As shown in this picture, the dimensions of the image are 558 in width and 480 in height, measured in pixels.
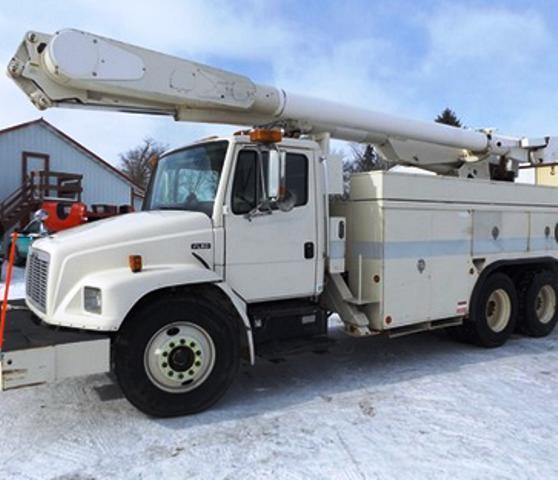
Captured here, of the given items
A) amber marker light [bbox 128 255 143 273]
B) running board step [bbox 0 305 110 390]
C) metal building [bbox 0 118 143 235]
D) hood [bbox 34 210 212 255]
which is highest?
metal building [bbox 0 118 143 235]

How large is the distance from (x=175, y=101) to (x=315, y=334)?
2.81 m

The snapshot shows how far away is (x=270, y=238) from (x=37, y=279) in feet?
7.20

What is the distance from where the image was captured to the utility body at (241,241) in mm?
4535

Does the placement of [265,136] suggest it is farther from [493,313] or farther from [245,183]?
[493,313]

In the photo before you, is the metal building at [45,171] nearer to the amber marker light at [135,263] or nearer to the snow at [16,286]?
the snow at [16,286]

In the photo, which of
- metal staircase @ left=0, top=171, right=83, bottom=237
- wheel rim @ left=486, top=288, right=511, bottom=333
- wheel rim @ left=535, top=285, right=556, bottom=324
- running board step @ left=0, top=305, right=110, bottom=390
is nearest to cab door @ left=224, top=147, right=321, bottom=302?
running board step @ left=0, top=305, right=110, bottom=390

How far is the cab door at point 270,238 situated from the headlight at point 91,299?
1203 millimetres

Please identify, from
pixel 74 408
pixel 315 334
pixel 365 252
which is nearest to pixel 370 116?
pixel 365 252

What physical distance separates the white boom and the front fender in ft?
5.79

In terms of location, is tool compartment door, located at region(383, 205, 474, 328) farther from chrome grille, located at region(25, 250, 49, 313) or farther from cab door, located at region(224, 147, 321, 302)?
chrome grille, located at region(25, 250, 49, 313)

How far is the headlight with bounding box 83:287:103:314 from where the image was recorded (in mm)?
4340

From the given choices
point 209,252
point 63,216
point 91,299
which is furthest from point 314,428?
point 63,216

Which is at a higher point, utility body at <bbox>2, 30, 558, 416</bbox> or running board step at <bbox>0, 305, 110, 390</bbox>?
utility body at <bbox>2, 30, 558, 416</bbox>

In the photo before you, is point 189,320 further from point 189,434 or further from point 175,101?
point 175,101
